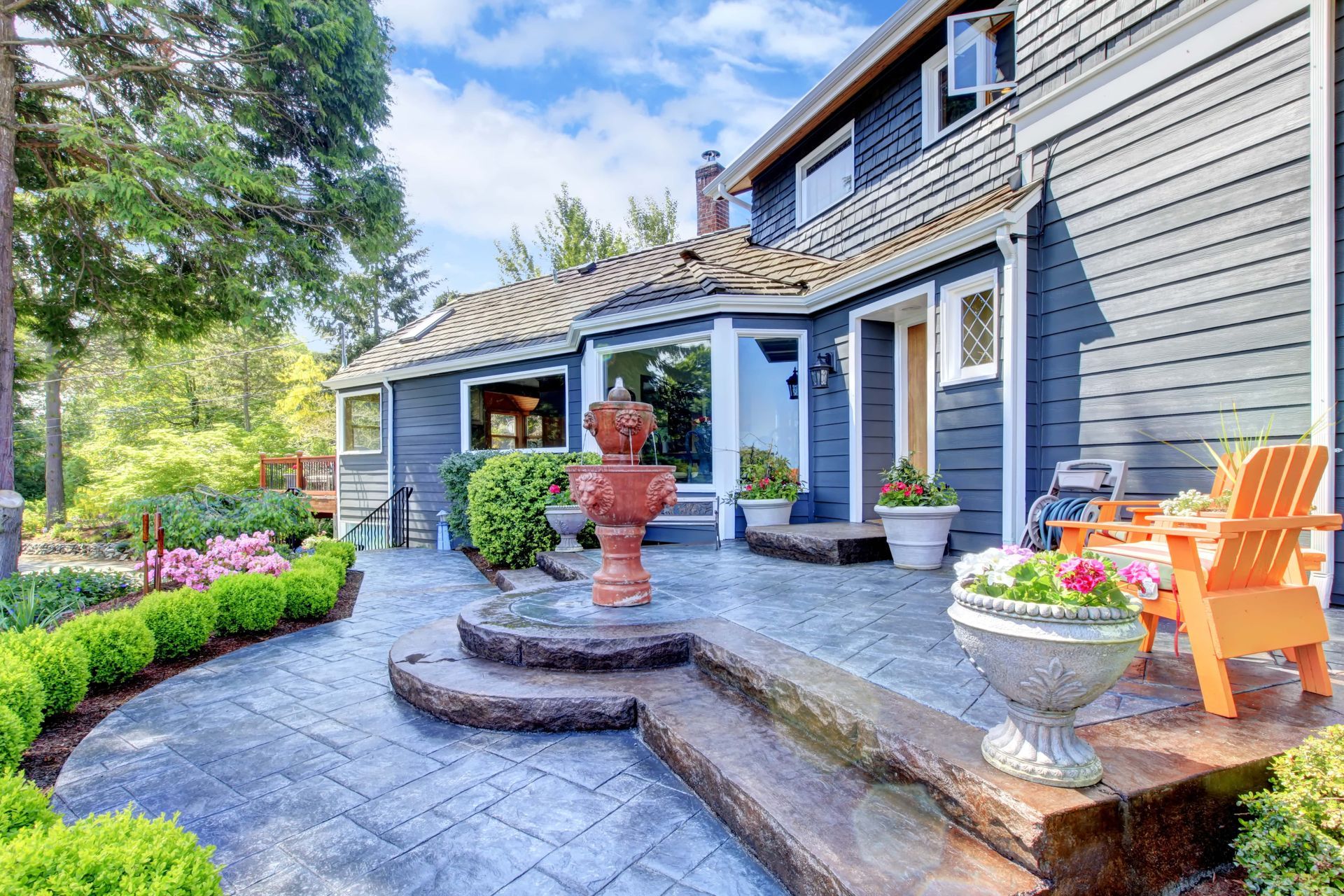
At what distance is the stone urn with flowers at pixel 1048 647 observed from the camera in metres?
1.43

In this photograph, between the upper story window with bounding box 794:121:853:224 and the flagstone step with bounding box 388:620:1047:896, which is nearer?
the flagstone step with bounding box 388:620:1047:896

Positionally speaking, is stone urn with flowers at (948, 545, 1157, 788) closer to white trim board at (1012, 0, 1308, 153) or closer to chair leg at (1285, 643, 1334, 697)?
chair leg at (1285, 643, 1334, 697)

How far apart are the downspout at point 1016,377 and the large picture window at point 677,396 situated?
2915mm

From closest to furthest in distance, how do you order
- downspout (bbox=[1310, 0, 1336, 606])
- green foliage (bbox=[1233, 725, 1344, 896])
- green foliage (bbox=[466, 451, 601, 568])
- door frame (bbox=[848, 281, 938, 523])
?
1. green foliage (bbox=[1233, 725, 1344, 896])
2. downspout (bbox=[1310, 0, 1336, 606])
3. door frame (bbox=[848, 281, 938, 523])
4. green foliage (bbox=[466, 451, 601, 568])

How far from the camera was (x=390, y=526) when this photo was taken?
10766 mm

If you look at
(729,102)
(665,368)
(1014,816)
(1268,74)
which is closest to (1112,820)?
(1014,816)

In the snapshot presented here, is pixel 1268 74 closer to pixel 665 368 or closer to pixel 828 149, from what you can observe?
pixel 828 149

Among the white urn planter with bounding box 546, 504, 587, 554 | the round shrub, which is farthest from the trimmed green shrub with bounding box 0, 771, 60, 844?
the white urn planter with bounding box 546, 504, 587, 554

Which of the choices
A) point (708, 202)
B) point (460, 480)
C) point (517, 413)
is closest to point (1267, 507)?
point (460, 480)

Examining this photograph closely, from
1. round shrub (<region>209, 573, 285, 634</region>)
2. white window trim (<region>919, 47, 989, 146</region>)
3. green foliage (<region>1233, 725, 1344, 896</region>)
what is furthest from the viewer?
white window trim (<region>919, 47, 989, 146</region>)

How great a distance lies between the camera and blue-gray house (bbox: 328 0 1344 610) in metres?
3.22

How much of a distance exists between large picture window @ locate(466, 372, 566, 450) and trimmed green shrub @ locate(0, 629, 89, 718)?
6.33 m

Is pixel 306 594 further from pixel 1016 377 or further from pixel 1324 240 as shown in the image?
pixel 1324 240

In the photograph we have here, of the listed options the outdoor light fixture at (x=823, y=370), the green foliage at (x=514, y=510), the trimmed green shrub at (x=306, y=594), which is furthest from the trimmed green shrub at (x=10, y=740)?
the outdoor light fixture at (x=823, y=370)
